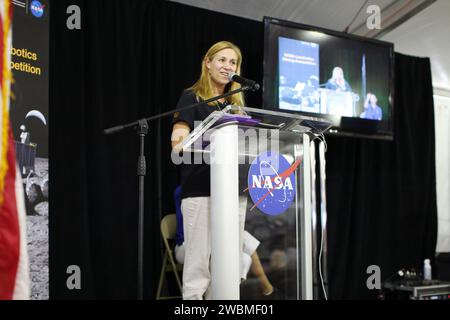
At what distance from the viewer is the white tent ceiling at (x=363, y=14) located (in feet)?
12.4

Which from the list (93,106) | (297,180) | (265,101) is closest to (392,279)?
(265,101)

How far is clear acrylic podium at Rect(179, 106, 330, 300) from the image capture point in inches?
65.0

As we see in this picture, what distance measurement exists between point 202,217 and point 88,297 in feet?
4.87

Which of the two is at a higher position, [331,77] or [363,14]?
[363,14]

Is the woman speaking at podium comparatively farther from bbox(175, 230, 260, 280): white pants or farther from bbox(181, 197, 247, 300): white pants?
bbox(175, 230, 260, 280): white pants

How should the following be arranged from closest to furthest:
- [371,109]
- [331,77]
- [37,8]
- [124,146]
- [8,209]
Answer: [8,209] → [37,8] → [124,146] → [331,77] → [371,109]

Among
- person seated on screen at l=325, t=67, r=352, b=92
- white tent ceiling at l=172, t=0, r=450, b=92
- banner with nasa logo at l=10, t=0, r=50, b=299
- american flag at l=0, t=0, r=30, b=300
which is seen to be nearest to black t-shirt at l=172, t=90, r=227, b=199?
banner with nasa logo at l=10, t=0, r=50, b=299

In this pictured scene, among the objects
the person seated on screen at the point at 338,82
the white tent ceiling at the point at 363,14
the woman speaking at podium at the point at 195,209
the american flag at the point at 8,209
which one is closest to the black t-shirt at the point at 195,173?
the woman speaking at podium at the point at 195,209

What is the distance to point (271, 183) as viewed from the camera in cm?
170

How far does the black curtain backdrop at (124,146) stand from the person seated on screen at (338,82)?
0.62 meters

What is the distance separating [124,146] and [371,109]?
2.16 m

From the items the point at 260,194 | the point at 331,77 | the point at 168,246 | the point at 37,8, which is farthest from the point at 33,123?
the point at 331,77

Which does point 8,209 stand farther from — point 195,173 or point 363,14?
point 363,14

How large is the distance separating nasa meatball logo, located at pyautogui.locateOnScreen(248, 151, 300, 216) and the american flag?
3.12 feet
